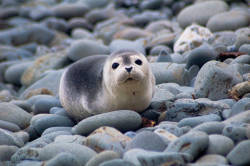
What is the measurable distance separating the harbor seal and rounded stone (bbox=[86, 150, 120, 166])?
110 cm

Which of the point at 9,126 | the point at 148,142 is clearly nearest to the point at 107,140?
the point at 148,142

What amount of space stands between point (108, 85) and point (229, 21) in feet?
15.0

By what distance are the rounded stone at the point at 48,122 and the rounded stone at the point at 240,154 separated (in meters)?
2.57

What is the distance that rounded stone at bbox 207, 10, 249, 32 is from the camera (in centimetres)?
852

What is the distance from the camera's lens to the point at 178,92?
564 centimetres

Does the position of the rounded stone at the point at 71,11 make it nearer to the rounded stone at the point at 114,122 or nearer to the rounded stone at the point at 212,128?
the rounded stone at the point at 114,122

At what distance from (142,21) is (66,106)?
791 centimetres

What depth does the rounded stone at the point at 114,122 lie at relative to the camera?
4.50 meters

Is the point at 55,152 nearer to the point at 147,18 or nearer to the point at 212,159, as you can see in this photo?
the point at 212,159

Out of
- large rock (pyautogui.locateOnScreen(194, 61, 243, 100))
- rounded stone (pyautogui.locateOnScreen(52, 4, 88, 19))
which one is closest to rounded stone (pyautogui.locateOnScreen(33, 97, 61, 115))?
large rock (pyautogui.locateOnScreen(194, 61, 243, 100))

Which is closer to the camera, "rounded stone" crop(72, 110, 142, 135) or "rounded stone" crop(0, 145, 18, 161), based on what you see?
"rounded stone" crop(0, 145, 18, 161)

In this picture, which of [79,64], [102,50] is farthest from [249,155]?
[102,50]

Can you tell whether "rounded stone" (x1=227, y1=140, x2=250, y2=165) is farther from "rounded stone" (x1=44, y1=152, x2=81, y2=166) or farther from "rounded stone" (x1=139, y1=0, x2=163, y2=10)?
"rounded stone" (x1=139, y1=0, x2=163, y2=10)

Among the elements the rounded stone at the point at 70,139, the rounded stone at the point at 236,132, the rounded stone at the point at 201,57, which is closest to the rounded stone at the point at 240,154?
the rounded stone at the point at 236,132
